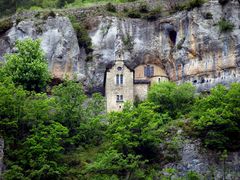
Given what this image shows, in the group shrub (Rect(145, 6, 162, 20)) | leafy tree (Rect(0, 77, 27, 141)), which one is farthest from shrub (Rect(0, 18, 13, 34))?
leafy tree (Rect(0, 77, 27, 141))

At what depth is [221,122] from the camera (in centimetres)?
4931

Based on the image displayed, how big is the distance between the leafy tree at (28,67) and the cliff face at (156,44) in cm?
432

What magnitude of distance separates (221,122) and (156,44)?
26034 millimetres

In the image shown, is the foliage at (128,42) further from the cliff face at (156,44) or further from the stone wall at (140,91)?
the stone wall at (140,91)

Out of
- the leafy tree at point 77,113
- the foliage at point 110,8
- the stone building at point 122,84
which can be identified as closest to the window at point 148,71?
the stone building at point 122,84

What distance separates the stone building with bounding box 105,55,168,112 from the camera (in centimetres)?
6894

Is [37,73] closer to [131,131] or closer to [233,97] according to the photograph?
[131,131]

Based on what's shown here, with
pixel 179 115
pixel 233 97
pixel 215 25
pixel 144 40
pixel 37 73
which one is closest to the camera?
pixel 233 97

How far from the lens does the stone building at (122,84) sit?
68.9 metres

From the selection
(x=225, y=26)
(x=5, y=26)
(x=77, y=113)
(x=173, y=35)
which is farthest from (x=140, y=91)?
(x=5, y=26)

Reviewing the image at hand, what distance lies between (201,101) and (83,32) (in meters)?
25.3

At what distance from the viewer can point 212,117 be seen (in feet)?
164

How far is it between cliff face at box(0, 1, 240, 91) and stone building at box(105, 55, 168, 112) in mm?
1898

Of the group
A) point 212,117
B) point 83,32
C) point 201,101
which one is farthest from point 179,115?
point 83,32
